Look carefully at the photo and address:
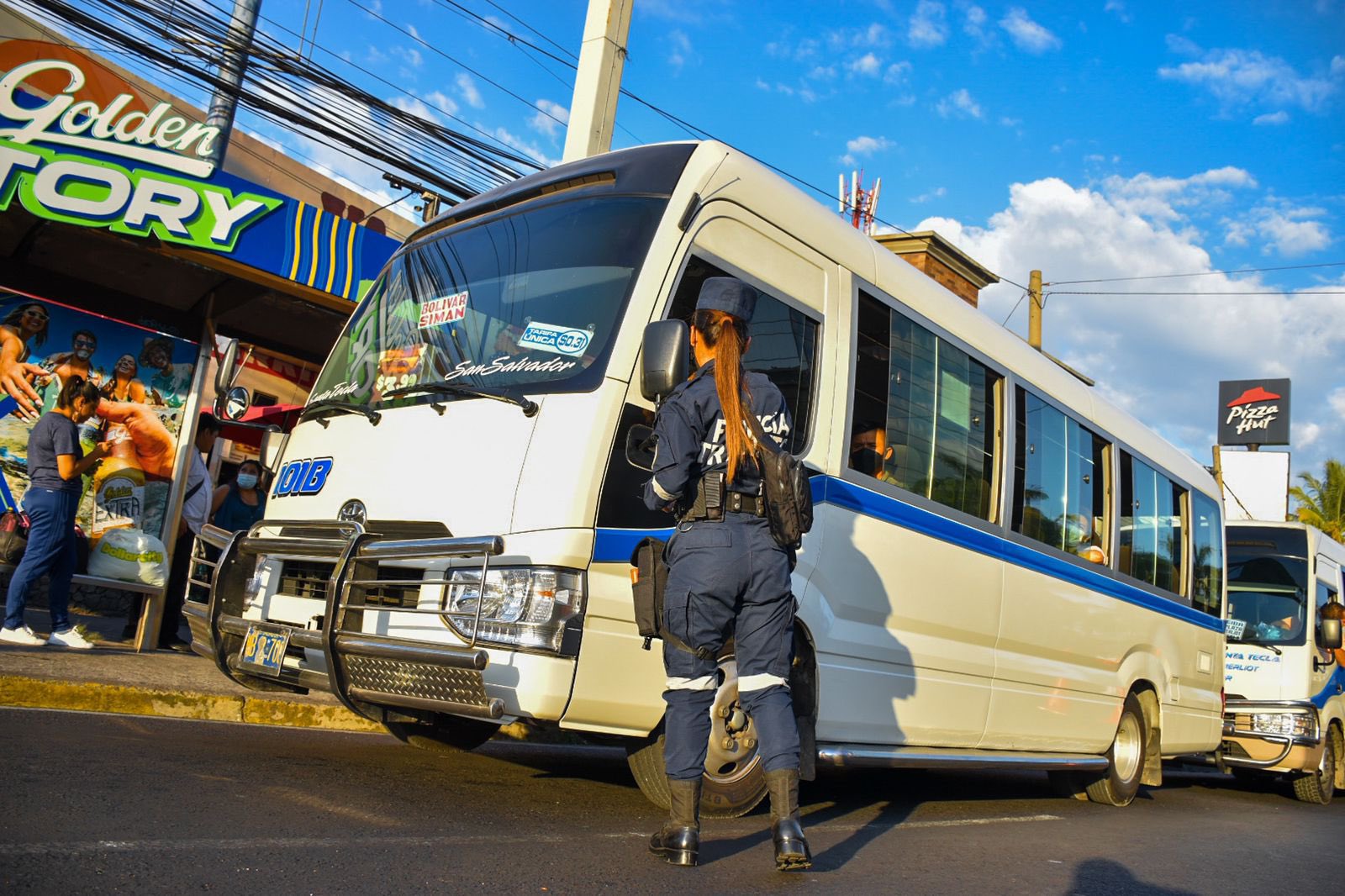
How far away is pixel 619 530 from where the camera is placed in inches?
170

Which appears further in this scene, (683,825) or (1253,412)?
(1253,412)

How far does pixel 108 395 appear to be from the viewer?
890 cm

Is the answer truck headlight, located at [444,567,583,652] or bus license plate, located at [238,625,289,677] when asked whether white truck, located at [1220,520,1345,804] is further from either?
bus license plate, located at [238,625,289,677]

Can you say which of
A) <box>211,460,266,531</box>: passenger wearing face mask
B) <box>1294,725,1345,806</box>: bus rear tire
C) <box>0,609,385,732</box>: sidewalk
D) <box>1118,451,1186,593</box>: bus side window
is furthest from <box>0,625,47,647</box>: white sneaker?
<box>1294,725,1345,806</box>: bus rear tire

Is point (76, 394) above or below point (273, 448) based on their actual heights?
above

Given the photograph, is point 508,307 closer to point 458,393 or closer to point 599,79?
point 458,393

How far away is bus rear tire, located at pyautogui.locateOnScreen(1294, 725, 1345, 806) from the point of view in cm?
1063

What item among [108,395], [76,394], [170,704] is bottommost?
[170,704]

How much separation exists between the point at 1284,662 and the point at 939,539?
21.6ft

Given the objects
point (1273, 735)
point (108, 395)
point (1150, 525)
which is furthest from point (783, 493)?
point (1273, 735)

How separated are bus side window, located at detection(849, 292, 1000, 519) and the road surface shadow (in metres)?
1.97

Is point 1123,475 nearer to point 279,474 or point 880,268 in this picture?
point 880,268

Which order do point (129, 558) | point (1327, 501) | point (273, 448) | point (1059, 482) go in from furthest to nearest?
point (1327, 501)
point (129, 558)
point (1059, 482)
point (273, 448)

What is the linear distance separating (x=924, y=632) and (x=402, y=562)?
2.84 m
